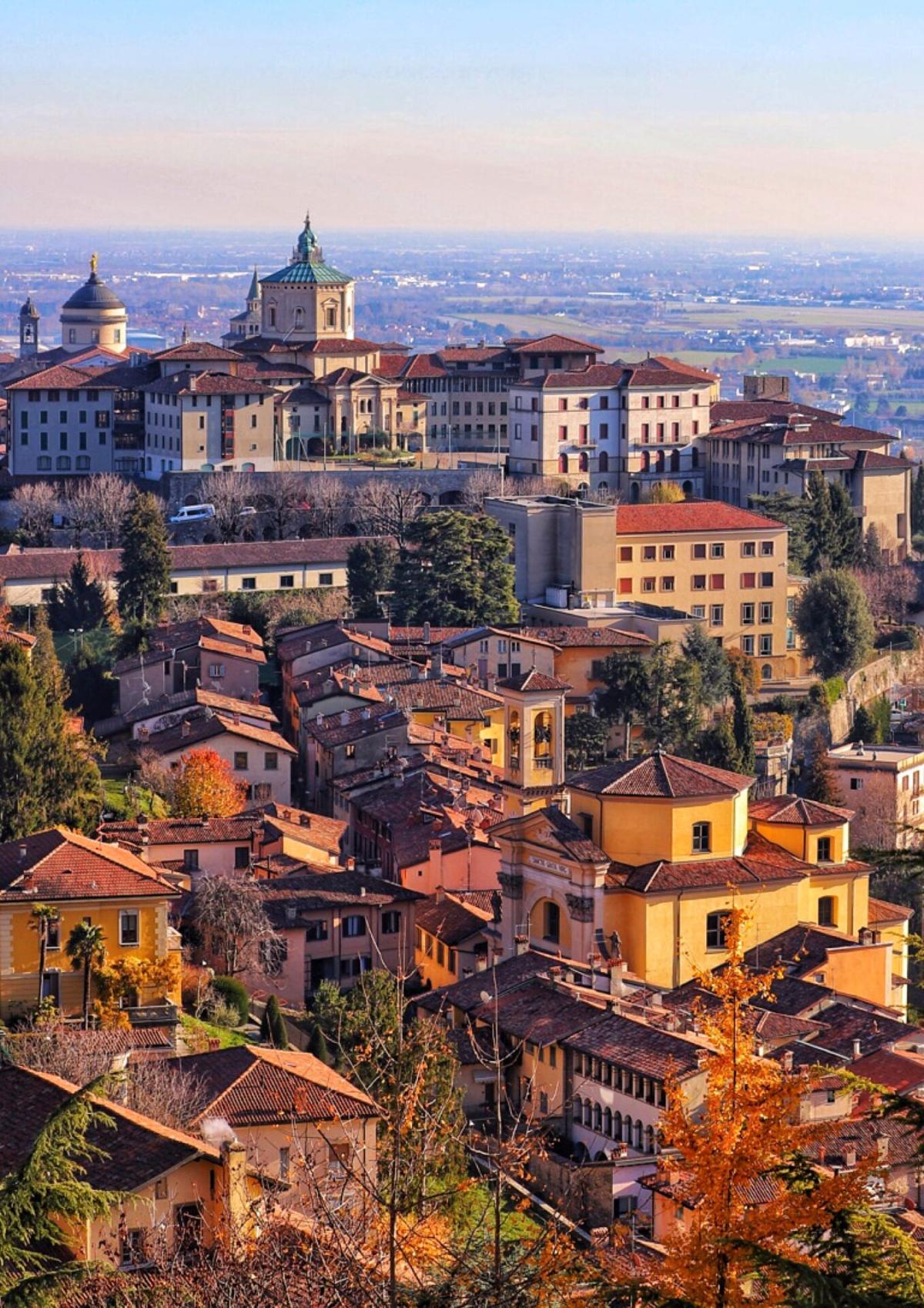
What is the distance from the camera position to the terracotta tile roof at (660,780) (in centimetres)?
3147

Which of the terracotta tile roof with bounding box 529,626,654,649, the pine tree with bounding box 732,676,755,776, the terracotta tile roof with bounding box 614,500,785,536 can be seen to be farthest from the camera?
the terracotta tile roof with bounding box 614,500,785,536

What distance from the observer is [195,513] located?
6059 cm

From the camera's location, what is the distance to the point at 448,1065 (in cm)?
2270

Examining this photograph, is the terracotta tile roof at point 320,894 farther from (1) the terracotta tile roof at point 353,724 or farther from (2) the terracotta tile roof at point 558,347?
(2) the terracotta tile roof at point 558,347

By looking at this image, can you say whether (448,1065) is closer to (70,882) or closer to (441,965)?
(70,882)

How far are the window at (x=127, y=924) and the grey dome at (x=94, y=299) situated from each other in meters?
65.0

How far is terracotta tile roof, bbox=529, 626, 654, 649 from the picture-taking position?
47.6 m

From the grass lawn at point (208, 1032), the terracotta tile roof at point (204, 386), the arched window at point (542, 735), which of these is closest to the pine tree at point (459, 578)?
the arched window at point (542, 735)

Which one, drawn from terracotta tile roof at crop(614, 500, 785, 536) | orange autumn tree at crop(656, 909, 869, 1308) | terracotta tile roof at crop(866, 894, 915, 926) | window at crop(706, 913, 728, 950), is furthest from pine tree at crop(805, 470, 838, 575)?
orange autumn tree at crop(656, 909, 869, 1308)

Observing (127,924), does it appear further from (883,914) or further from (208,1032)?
(883,914)

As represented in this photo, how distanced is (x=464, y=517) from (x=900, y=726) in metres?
8.73

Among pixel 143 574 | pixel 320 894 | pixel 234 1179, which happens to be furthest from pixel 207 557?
pixel 234 1179

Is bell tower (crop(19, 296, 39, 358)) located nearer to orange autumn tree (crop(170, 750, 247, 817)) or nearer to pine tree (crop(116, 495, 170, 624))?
pine tree (crop(116, 495, 170, 624))

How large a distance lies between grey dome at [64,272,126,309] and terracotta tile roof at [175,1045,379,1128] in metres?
70.6
